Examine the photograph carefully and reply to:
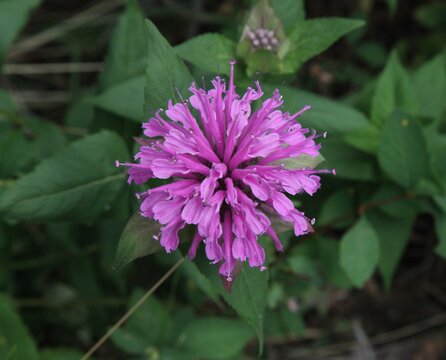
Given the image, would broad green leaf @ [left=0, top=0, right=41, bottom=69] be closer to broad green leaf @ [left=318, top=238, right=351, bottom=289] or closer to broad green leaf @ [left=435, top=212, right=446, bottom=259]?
broad green leaf @ [left=318, top=238, right=351, bottom=289]

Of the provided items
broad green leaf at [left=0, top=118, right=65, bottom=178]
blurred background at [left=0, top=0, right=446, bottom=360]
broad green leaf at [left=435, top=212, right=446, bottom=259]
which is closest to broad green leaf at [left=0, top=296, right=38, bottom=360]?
blurred background at [left=0, top=0, right=446, bottom=360]

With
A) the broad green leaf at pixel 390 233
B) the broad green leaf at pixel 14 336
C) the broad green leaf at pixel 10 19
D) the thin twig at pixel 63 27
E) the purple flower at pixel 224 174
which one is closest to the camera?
the purple flower at pixel 224 174

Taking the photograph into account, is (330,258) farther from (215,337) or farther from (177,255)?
(177,255)

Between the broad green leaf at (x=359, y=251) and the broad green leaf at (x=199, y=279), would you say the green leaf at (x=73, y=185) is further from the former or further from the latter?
the broad green leaf at (x=359, y=251)

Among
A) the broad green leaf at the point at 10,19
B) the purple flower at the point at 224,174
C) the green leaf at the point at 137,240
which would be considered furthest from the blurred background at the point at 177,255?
the purple flower at the point at 224,174

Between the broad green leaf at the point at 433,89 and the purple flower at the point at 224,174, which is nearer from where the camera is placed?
the purple flower at the point at 224,174

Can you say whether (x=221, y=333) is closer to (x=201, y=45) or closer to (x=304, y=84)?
(x=201, y=45)

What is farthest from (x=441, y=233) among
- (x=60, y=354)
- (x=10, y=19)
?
(x=10, y=19)

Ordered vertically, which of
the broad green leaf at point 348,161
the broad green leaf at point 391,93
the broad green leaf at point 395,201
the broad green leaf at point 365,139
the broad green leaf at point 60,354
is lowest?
the broad green leaf at point 60,354
